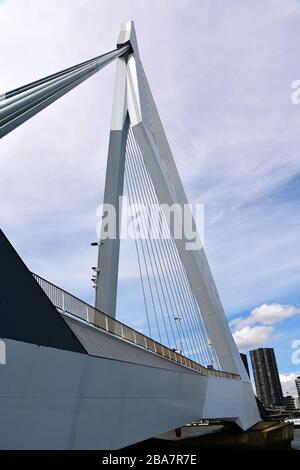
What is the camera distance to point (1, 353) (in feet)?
15.3

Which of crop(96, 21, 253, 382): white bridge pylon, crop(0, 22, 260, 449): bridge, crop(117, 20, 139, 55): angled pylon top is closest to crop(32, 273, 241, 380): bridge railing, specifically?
crop(0, 22, 260, 449): bridge

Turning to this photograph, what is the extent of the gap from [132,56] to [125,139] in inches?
221

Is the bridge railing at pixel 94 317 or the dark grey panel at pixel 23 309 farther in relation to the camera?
the bridge railing at pixel 94 317

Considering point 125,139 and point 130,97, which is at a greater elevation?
point 130,97

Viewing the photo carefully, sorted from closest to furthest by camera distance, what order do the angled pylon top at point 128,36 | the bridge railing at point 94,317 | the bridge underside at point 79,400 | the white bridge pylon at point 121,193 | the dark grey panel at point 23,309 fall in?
the bridge underside at point 79,400, the dark grey panel at point 23,309, the bridge railing at point 94,317, the white bridge pylon at point 121,193, the angled pylon top at point 128,36

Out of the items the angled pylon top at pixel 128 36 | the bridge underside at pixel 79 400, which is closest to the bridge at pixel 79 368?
the bridge underside at pixel 79 400

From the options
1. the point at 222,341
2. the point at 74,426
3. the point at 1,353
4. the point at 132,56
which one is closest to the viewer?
the point at 1,353

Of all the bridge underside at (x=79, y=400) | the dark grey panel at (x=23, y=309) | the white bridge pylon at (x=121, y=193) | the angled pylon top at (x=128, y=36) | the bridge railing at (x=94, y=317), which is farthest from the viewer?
the angled pylon top at (x=128, y=36)

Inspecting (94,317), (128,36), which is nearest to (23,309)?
(94,317)

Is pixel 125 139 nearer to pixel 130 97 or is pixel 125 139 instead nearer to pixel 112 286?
pixel 130 97

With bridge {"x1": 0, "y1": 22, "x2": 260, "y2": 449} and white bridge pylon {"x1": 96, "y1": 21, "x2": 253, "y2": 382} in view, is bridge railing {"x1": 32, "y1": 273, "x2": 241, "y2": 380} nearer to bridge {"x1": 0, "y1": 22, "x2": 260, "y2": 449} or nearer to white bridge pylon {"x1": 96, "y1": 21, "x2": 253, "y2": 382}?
bridge {"x1": 0, "y1": 22, "x2": 260, "y2": 449}

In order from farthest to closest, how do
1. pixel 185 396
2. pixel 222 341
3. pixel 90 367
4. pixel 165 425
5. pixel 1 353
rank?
pixel 222 341, pixel 185 396, pixel 165 425, pixel 90 367, pixel 1 353

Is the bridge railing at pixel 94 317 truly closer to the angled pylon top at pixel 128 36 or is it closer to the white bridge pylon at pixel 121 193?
the white bridge pylon at pixel 121 193
